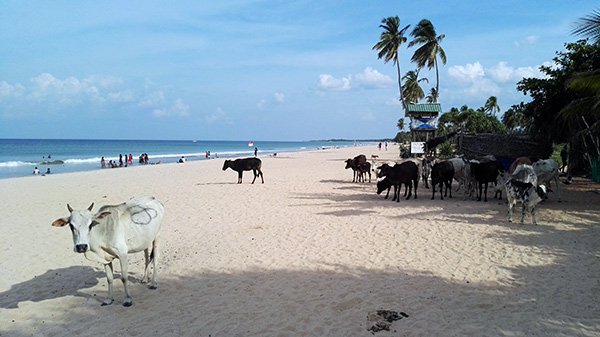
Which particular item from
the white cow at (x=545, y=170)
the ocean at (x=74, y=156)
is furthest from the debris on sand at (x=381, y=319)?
the ocean at (x=74, y=156)

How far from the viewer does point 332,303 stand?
6.11 m

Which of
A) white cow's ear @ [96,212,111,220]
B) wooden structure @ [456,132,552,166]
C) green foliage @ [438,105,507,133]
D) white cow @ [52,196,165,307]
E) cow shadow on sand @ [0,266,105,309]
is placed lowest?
cow shadow on sand @ [0,266,105,309]

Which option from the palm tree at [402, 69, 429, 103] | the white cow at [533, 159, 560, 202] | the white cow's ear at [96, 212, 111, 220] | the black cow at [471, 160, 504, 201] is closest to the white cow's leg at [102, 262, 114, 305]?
the white cow's ear at [96, 212, 111, 220]

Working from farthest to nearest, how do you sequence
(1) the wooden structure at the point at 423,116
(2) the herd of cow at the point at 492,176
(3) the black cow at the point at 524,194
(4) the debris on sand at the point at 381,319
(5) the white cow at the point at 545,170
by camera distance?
(1) the wooden structure at the point at 423,116
(5) the white cow at the point at 545,170
(2) the herd of cow at the point at 492,176
(3) the black cow at the point at 524,194
(4) the debris on sand at the point at 381,319

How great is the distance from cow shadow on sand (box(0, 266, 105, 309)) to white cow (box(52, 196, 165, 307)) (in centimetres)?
115

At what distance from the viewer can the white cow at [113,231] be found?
5.59m

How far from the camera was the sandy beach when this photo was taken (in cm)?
550

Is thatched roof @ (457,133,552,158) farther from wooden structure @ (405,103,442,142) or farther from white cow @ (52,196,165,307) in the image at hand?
white cow @ (52,196,165,307)

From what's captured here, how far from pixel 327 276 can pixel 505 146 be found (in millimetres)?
16354

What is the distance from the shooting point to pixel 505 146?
65.5 ft

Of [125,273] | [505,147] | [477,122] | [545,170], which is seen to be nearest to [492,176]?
[545,170]

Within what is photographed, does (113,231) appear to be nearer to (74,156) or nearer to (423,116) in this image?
(423,116)

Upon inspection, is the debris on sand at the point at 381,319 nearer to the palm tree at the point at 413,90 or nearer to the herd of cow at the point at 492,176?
the herd of cow at the point at 492,176

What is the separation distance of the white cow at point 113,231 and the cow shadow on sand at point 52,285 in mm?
1148
